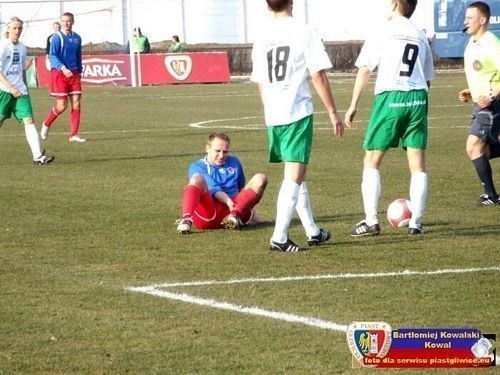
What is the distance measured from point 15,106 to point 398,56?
9.27m

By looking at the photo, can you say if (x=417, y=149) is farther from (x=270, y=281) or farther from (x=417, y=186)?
(x=270, y=281)

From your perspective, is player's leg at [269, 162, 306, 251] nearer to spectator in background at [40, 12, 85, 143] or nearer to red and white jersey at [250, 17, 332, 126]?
red and white jersey at [250, 17, 332, 126]

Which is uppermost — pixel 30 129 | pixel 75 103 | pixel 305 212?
pixel 305 212

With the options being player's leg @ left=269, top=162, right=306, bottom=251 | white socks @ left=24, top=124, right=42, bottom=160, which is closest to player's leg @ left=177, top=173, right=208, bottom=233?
player's leg @ left=269, top=162, right=306, bottom=251

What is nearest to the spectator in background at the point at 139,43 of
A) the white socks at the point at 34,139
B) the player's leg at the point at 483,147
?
the white socks at the point at 34,139

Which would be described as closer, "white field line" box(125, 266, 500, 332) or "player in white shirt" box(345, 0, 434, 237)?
"white field line" box(125, 266, 500, 332)

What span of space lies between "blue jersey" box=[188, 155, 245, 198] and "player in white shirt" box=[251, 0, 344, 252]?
4.87 feet

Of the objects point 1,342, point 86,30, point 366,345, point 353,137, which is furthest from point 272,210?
point 86,30

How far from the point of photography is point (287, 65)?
1058 cm

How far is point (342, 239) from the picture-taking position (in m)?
11.4

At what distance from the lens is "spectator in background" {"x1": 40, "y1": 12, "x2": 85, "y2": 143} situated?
23047 millimetres

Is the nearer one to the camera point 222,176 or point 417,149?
point 417,149

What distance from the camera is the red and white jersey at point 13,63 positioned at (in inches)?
744

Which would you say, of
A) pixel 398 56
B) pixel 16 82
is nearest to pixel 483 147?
pixel 398 56
